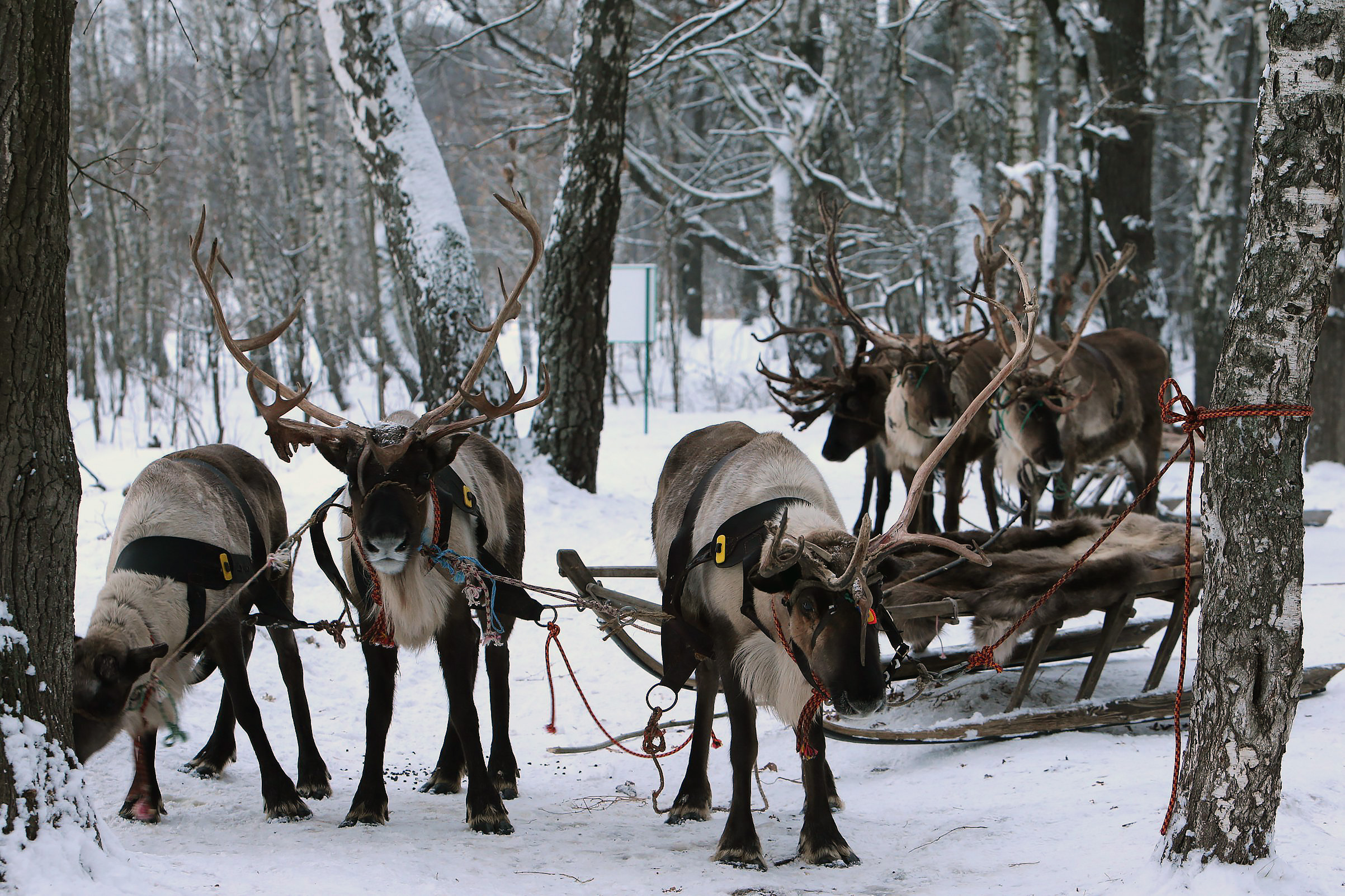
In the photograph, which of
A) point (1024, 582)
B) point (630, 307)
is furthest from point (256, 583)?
point (630, 307)

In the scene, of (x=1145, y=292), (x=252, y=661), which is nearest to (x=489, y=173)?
(x=1145, y=292)

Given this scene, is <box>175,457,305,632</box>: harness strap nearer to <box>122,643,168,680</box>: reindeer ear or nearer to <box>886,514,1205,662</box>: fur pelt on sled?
<box>122,643,168,680</box>: reindeer ear

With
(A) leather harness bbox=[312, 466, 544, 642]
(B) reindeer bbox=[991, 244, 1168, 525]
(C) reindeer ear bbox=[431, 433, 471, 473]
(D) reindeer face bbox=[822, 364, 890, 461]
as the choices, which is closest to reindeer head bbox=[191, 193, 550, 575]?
(C) reindeer ear bbox=[431, 433, 471, 473]

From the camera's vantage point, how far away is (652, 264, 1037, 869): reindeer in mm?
3535

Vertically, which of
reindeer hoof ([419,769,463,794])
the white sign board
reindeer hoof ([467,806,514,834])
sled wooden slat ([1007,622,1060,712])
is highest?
the white sign board

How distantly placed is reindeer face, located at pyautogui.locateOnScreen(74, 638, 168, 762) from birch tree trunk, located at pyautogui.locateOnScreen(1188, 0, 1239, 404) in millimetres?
12544

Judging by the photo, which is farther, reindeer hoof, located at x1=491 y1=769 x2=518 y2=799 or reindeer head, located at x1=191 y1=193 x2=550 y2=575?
reindeer hoof, located at x1=491 y1=769 x2=518 y2=799

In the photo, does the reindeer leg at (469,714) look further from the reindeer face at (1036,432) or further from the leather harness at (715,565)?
the reindeer face at (1036,432)

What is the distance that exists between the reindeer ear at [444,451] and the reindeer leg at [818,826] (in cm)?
165

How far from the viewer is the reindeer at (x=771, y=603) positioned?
354 centimetres

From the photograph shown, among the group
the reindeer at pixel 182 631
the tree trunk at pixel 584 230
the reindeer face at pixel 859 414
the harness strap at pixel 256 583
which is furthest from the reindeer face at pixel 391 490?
the tree trunk at pixel 584 230

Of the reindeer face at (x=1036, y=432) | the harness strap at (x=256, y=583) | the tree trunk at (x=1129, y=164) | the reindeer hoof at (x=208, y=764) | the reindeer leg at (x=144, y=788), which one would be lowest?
the reindeer hoof at (x=208, y=764)

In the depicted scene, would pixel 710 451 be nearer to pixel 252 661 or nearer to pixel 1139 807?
pixel 1139 807

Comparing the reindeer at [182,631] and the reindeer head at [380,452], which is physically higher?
the reindeer head at [380,452]
